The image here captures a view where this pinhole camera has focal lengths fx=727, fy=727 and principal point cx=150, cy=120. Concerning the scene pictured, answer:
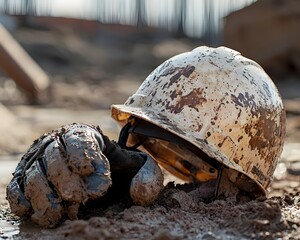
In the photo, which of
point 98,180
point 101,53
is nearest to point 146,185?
point 98,180

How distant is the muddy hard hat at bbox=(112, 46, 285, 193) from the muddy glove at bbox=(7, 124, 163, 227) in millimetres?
390

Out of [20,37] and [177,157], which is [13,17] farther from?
[177,157]

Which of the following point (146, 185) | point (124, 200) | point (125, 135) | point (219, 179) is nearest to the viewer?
point (146, 185)

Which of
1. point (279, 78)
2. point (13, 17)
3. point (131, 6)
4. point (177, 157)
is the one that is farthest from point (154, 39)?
point (177, 157)

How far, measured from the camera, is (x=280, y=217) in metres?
3.48

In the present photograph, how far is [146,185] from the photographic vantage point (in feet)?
12.1

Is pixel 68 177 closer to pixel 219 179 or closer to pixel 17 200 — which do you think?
pixel 17 200

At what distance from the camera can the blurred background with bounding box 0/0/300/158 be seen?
11348 millimetres

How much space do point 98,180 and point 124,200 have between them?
504 mm

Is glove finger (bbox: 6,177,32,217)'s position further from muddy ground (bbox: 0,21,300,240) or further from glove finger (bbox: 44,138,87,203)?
glove finger (bbox: 44,138,87,203)

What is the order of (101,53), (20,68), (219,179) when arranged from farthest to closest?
(101,53) → (20,68) → (219,179)

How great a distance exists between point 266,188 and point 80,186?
1.34 meters

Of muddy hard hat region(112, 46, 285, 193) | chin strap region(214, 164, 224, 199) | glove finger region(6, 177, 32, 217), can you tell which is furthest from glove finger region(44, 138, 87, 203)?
chin strap region(214, 164, 224, 199)

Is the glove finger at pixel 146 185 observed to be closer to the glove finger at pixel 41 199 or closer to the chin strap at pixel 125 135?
the glove finger at pixel 41 199
